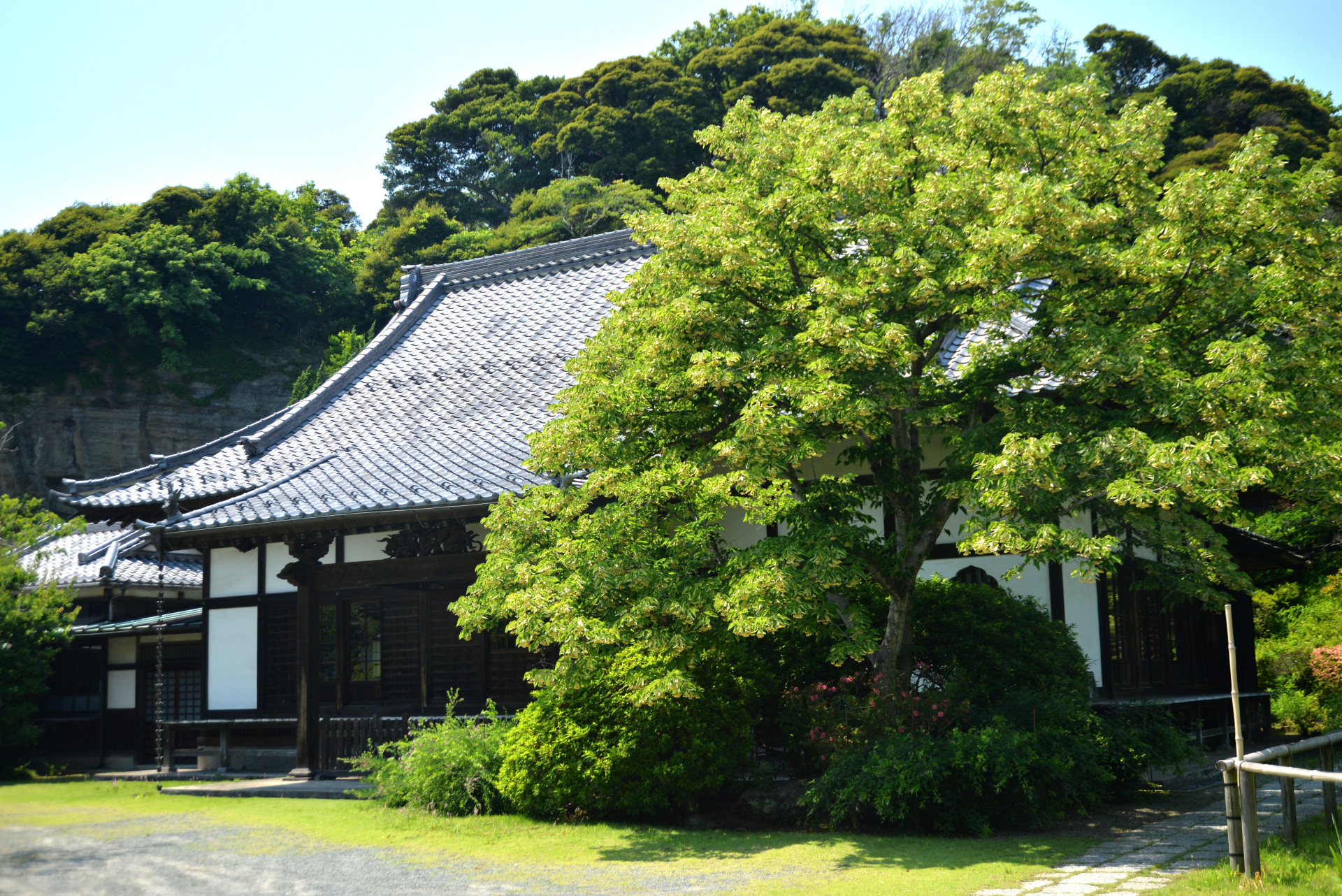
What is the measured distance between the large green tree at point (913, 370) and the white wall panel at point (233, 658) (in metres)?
7.67

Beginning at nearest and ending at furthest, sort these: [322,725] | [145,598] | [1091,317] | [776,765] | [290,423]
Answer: [1091,317] < [776,765] < [322,725] < [290,423] < [145,598]

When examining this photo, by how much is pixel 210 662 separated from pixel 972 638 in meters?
11.7

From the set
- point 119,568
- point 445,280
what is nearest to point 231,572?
point 119,568

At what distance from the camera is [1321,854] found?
22.2 feet

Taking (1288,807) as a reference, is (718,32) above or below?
above

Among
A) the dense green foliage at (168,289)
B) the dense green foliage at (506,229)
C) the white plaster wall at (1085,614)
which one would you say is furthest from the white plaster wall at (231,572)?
the dense green foliage at (168,289)

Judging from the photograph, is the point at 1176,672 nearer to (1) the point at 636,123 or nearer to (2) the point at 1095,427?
(2) the point at 1095,427

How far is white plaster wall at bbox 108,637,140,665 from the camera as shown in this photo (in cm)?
1959

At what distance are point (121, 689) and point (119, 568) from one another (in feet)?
7.68

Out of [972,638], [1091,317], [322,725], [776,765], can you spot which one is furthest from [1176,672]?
[322,725]

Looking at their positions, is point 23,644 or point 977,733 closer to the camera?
point 977,733

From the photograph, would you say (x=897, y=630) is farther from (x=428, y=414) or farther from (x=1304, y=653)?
(x=1304, y=653)

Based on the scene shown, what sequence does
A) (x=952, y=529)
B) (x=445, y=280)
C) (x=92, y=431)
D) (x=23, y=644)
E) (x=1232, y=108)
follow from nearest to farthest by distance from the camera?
1. (x=952, y=529)
2. (x=23, y=644)
3. (x=445, y=280)
4. (x=1232, y=108)
5. (x=92, y=431)

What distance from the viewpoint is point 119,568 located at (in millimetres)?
19594
